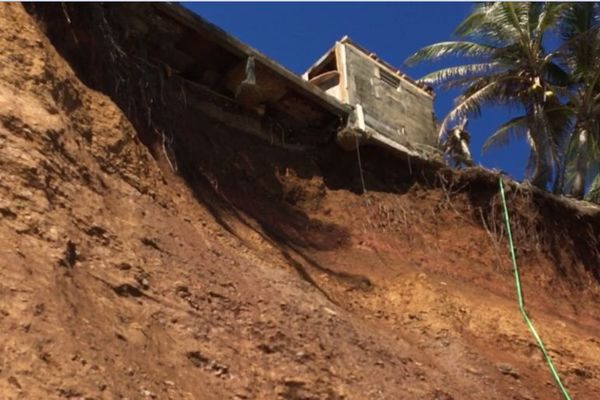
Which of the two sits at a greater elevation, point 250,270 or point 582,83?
point 582,83

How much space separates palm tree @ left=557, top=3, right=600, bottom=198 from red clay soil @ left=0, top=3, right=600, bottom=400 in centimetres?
278

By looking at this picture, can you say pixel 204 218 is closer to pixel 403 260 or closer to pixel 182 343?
pixel 182 343

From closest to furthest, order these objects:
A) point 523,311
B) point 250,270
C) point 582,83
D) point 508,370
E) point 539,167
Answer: point 250,270 → point 508,370 → point 523,311 → point 539,167 → point 582,83

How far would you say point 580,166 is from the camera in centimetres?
1755

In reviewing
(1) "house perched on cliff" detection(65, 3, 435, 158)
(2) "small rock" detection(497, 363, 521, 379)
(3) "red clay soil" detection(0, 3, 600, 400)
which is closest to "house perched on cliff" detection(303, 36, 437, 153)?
(1) "house perched on cliff" detection(65, 3, 435, 158)

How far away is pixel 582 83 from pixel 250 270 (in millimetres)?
11882

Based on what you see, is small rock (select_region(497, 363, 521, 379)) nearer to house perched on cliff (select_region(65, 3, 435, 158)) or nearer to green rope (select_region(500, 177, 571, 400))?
green rope (select_region(500, 177, 571, 400))

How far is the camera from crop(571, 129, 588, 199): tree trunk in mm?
17031

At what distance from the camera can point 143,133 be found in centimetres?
1017

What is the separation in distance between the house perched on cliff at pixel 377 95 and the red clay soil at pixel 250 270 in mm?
756

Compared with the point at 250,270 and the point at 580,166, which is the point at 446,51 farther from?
the point at 250,270

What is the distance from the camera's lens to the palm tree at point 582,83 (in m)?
17.8

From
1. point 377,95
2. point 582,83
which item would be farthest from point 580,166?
point 377,95

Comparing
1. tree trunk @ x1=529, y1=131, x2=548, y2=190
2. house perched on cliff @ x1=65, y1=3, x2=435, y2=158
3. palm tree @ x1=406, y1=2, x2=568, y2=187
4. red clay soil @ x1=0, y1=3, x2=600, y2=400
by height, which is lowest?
red clay soil @ x1=0, y1=3, x2=600, y2=400
